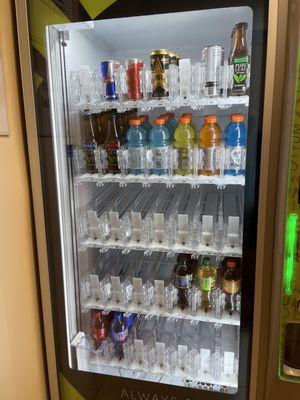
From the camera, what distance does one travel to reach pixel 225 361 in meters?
1.64

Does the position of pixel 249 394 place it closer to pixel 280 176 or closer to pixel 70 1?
pixel 280 176

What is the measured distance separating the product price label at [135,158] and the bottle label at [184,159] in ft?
0.53

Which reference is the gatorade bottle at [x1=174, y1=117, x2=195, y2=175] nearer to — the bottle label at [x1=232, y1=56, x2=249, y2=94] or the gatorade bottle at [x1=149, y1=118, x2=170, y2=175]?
the gatorade bottle at [x1=149, y1=118, x2=170, y2=175]

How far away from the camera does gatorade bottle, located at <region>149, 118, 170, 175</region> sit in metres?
1.50

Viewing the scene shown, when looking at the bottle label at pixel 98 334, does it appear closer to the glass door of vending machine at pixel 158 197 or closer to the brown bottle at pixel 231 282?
the glass door of vending machine at pixel 158 197

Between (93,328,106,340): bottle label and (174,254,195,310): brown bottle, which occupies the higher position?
(174,254,195,310): brown bottle

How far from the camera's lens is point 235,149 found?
1.41 meters

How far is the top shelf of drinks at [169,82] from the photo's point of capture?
1.32 m

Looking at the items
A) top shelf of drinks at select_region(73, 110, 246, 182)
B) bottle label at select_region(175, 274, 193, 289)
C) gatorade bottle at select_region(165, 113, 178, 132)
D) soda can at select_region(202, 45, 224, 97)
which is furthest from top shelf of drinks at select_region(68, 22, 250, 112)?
bottle label at select_region(175, 274, 193, 289)

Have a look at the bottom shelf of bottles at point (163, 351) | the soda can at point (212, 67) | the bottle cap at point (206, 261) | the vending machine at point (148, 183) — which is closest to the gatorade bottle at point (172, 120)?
the vending machine at point (148, 183)

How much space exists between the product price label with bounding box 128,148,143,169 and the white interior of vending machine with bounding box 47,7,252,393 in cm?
11

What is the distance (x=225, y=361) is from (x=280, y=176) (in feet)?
3.03

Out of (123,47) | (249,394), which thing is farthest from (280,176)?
(123,47)

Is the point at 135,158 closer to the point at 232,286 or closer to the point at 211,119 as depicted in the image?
the point at 211,119
